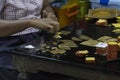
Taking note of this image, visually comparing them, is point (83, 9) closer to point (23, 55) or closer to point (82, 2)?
point (82, 2)

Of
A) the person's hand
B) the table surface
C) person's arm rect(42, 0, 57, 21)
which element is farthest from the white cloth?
the table surface

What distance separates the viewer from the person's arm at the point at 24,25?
144cm

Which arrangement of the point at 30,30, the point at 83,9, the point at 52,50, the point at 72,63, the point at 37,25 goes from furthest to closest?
the point at 83,9, the point at 30,30, the point at 37,25, the point at 52,50, the point at 72,63

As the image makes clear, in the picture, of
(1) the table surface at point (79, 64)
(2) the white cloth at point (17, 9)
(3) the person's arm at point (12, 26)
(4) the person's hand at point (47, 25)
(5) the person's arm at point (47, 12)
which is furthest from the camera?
(5) the person's arm at point (47, 12)

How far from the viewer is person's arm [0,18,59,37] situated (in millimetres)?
1443

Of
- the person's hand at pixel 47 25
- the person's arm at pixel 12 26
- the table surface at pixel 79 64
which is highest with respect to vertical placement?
the person's hand at pixel 47 25

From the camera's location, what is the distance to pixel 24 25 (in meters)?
1.53

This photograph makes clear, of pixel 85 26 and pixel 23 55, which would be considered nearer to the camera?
pixel 23 55

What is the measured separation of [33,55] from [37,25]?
0.29 m

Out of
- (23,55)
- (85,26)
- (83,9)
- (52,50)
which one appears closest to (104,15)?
(85,26)

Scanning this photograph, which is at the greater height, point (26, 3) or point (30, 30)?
point (26, 3)

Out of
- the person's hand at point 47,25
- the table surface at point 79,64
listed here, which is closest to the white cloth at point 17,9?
the person's hand at point 47,25

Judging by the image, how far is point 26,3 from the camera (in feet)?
5.66

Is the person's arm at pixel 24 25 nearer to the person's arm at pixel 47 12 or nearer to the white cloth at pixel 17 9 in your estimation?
the white cloth at pixel 17 9
